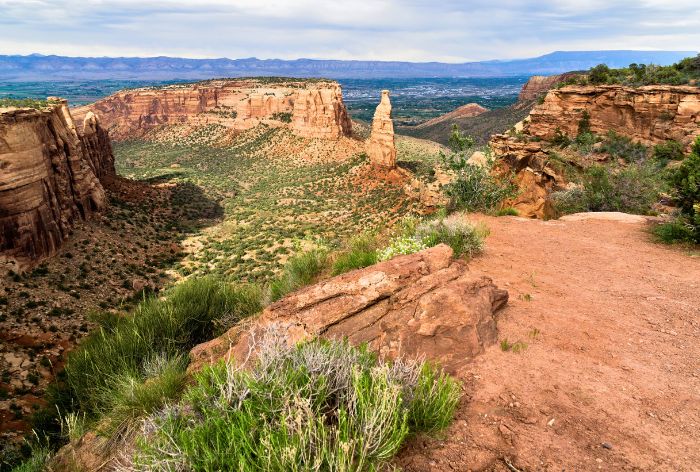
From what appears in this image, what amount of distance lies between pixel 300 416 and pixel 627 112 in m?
27.9

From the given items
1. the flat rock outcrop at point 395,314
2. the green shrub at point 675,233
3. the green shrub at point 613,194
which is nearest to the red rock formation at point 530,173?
the green shrub at point 613,194

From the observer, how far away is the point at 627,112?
23.2 metres

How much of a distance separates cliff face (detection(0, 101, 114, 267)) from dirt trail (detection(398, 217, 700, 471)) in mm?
20812

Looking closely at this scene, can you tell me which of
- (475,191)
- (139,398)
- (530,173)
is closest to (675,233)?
(475,191)

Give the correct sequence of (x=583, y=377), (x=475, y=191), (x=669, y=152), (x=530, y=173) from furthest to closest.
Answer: (x=530, y=173), (x=669, y=152), (x=475, y=191), (x=583, y=377)

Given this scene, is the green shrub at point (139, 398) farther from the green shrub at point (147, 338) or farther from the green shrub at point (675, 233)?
the green shrub at point (675, 233)

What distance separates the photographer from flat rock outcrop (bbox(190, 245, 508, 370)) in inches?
190

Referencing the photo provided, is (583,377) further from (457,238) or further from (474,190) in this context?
(474,190)

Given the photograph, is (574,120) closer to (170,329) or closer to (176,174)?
(170,329)

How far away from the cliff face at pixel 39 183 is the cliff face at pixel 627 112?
2911cm

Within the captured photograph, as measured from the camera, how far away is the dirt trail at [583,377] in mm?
3346

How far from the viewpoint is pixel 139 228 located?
28.7 m

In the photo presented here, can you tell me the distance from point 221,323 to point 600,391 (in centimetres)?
598

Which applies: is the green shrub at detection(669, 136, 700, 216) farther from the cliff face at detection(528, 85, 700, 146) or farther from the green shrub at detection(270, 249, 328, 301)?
the cliff face at detection(528, 85, 700, 146)
